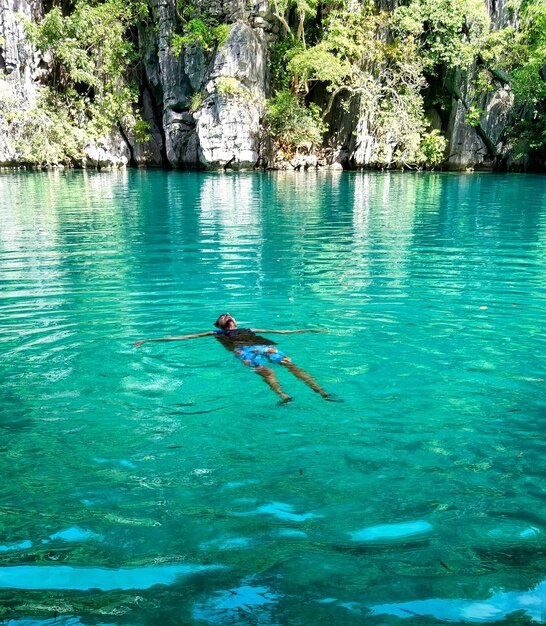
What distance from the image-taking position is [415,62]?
34.5 metres

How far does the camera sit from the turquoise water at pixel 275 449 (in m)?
2.54

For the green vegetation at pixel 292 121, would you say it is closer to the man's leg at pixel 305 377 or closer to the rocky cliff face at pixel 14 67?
the rocky cliff face at pixel 14 67

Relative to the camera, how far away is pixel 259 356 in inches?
208

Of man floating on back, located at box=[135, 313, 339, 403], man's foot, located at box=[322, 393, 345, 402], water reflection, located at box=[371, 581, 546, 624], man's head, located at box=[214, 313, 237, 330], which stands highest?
man's head, located at box=[214, 313, 237, 330]

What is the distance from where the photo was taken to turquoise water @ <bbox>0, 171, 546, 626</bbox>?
2.54 meters

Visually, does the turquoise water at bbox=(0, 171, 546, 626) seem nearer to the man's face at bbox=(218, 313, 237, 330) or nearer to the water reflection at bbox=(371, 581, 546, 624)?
the water reflection at bbox=(371, 581, 546, 624)

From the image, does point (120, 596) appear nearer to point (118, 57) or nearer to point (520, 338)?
point (520, 338)

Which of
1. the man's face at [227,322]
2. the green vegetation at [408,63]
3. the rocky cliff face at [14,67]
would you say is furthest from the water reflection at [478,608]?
the rocky cliff face at [14,67]

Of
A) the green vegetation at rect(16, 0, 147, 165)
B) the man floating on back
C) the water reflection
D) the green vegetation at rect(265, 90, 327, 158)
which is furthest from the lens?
the green vegetation at rect(265, 90, 327, 158)

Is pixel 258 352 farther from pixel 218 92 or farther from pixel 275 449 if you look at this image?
pixel 218 92

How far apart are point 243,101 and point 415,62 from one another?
34.7 ft

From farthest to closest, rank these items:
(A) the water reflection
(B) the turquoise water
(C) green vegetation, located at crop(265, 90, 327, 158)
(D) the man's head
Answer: (C) green vegetation, located at crop(265, 90, 327, 158), (D) the man's head, (B) the turquoise water, (A) the water reflection

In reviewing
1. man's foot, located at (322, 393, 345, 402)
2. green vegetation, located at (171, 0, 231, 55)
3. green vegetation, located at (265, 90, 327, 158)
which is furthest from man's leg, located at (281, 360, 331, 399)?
green vegetation, located at (171, 0, 231, 55)

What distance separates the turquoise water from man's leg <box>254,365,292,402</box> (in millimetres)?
80
